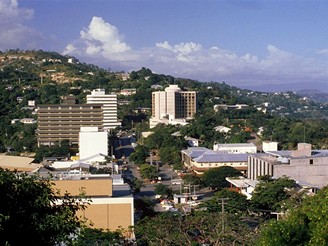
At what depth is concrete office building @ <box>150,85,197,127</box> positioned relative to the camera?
45378mm

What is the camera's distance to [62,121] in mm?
36688

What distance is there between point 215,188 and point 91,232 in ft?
50.3

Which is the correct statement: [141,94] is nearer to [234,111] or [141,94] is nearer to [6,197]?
[234,111]

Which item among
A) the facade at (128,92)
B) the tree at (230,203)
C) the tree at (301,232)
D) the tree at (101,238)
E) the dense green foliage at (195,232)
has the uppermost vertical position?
the facade at (128,92)

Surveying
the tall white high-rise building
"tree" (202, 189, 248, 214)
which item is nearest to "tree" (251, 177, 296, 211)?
"tree" (202, 189, 248, 214)

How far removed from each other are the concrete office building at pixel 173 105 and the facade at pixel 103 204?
2906cm

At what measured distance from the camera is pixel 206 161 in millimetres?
27922

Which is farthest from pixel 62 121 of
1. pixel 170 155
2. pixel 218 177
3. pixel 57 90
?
pixel 218 177

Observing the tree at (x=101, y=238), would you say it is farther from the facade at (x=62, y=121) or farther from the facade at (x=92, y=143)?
the facade at (x=62, y=121)

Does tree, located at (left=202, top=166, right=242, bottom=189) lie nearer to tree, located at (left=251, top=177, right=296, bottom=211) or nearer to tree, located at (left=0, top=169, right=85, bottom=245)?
tree, located at (left=251, top=177, right=296, bottom=211)

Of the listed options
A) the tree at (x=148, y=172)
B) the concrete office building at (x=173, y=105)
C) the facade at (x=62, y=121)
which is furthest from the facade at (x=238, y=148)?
the concrete office building at (x=173, y=105)

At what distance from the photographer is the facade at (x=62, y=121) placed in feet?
119

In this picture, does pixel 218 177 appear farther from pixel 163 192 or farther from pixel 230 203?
pixel 230 203

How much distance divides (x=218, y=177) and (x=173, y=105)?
2187 cm
